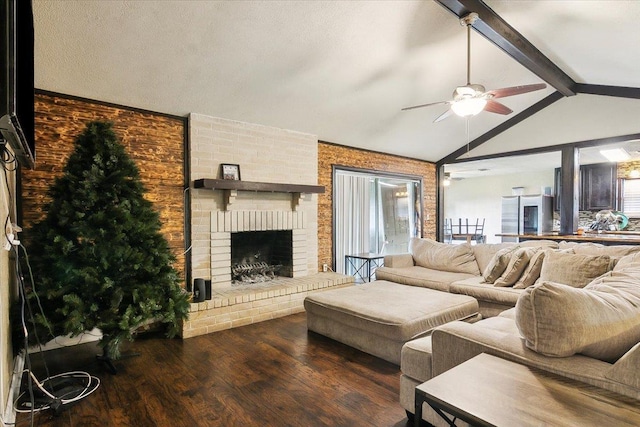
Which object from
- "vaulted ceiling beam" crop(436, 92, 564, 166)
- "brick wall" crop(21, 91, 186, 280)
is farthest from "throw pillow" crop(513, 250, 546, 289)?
"brick wall" crop(21, 91, 186, 280)

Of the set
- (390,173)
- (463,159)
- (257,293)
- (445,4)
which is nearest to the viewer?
(445,4)

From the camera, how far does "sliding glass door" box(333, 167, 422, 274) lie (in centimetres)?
604

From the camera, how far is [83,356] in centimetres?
289

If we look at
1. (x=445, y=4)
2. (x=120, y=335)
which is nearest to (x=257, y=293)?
(x=120, y=335)

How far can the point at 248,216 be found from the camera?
4.25 m

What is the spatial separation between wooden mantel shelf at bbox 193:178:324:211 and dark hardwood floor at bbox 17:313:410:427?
5.19 ft

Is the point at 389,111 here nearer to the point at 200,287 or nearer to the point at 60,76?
the point at 200,287

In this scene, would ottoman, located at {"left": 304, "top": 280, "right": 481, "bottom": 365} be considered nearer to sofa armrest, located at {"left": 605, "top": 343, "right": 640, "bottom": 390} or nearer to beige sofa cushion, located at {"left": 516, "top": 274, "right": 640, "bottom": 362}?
beige sofa cushion, located at {"left": 516, "top": 274, "right": 640, "bottom": 362}

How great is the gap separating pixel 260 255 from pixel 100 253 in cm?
250

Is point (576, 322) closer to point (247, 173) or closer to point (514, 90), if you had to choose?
point (514, 90)

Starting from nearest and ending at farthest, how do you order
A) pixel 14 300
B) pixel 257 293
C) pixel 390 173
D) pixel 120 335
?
pixel 14 300 → pixel 120 335 → pixel 257 293 → pixel 390 173

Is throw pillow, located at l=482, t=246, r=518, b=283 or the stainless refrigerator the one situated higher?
the stainless refrigerator

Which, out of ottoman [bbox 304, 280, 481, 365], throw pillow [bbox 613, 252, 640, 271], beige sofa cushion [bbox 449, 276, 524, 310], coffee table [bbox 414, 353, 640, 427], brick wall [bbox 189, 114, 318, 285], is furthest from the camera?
brick wall [bbox 189, 114, 318, 285]

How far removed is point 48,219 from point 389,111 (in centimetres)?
402
